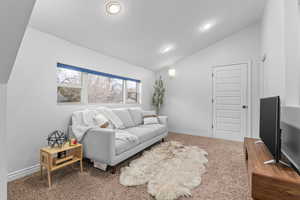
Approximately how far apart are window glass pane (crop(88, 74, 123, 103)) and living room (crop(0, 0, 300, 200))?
0.03 meters

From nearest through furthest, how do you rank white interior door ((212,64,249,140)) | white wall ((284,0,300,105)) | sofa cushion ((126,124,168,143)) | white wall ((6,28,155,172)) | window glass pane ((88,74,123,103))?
white wall ((284,0,300,105)) < white wall ((6,28,155,172)) < sofa cushion ((126,124,168,143)) < window glass pane ((88,74,123,103)) < white interior door ((212,64,249,140))

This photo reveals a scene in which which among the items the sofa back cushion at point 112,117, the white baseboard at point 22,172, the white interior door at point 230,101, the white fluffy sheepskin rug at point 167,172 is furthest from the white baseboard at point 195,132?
the white baseboard at point 22,172

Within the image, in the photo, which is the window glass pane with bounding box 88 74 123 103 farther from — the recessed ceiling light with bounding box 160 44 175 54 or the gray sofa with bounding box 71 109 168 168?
the recessed ceiling light with bounding box 160 44 175 54

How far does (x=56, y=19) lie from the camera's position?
76.7 inches

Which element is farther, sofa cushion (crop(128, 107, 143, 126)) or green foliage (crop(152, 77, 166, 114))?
green foliage (crop(152, 77, 166, 114))

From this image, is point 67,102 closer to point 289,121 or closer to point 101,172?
point 101,172

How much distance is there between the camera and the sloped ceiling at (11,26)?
86 cm

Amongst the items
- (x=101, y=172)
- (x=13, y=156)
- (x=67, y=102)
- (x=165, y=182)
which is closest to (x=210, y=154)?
(x=165, y=182)

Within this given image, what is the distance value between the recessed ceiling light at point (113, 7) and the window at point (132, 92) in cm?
208

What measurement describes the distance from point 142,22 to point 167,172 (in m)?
2.54

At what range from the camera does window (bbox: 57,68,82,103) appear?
244 centimetres

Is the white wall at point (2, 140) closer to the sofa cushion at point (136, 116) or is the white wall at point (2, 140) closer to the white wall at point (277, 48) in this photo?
the sofa cushion at point (136, 116)

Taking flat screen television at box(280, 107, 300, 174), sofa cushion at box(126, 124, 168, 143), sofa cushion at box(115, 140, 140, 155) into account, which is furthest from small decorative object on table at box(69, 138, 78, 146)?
flat screen television at box(280, 107, 300, 174)

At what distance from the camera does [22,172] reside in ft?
6.23
